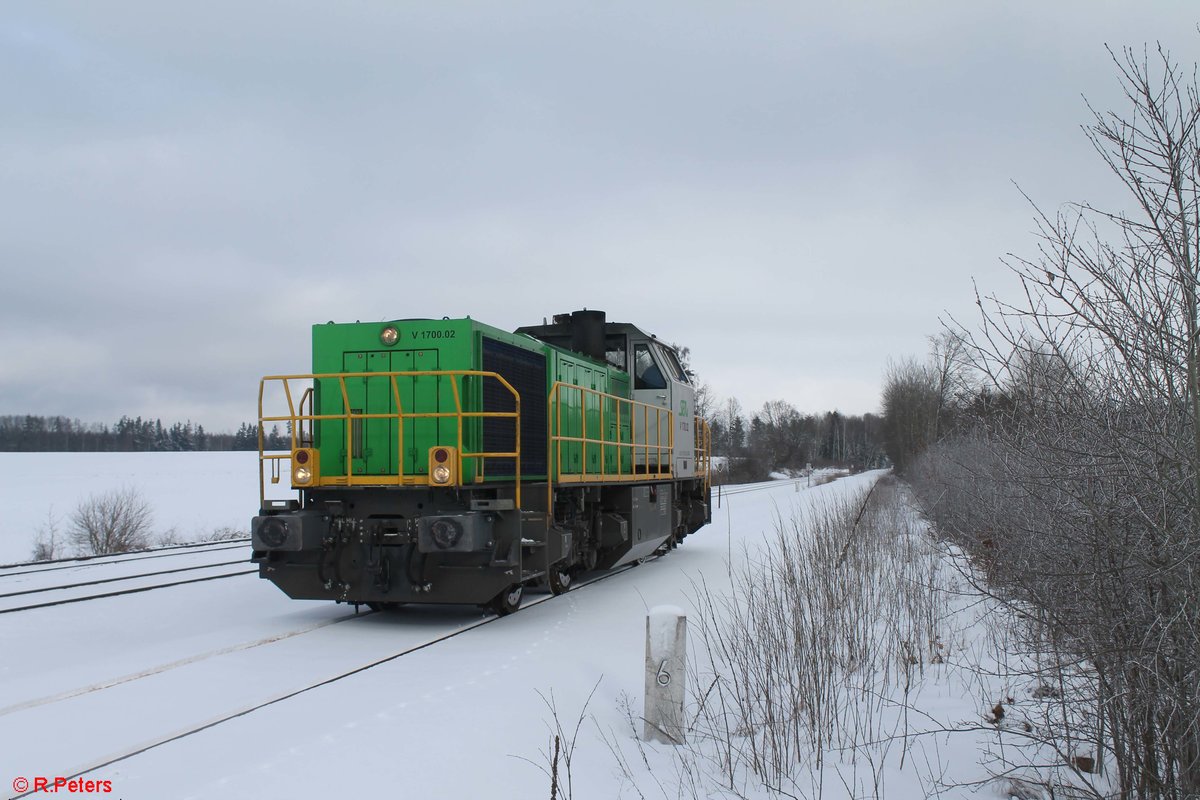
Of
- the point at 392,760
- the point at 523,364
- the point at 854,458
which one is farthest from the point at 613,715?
the point at 854,458

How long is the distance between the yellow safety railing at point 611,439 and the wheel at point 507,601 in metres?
0.97

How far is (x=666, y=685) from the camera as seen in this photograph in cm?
503

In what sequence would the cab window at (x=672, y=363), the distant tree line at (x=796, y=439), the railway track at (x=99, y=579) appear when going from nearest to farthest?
the railway track at (x=99, y=579)
the cab window at (x=672, y=363)
the distant tree line at (x=796, y=439)

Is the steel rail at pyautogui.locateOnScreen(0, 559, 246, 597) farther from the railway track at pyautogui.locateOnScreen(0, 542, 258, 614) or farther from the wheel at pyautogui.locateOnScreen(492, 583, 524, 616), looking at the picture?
the wheel at pyautogui.locateOnScreen(492, 583, 524, 616)

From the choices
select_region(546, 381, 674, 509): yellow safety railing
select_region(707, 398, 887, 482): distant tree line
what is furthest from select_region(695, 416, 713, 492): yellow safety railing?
select_region(707, 398, 887, 482): distant tree line

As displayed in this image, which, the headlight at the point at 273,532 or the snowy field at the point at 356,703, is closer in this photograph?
the snowy field at the point at 356,703

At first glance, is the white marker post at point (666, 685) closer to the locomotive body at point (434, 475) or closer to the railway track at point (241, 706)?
the railway track at point (241, 706)

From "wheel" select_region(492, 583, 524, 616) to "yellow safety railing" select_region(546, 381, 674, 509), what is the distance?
0.97 metres

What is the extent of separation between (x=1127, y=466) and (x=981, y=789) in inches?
71.7

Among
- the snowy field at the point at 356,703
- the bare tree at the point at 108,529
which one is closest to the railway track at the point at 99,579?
the snowy field at the point at 356,703

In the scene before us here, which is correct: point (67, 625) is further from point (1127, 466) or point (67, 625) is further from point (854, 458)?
point (854, 458)

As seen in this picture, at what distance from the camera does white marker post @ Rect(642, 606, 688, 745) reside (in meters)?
5.02

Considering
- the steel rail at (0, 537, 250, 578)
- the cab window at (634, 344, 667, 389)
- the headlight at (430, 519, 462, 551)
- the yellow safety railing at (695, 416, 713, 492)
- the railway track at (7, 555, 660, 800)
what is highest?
the cab window at (634, 344, 667, 389)

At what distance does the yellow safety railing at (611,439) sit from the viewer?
936 cm
